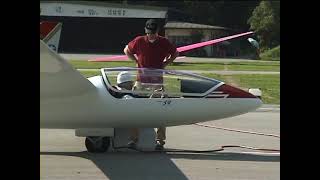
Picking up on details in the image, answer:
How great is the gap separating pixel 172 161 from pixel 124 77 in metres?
1.29

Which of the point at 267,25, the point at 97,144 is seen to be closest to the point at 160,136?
the point at 97,144

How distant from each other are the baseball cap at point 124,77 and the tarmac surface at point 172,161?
0.90m

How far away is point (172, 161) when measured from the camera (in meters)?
6.36

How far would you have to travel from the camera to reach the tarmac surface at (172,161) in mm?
5641

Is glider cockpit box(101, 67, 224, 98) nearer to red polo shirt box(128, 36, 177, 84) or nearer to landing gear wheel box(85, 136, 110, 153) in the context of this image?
red polo shirt box(128, 36, 177, 84)

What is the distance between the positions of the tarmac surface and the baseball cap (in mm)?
900

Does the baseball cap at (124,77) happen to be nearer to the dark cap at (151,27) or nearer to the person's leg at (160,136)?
the dark cap at (151,27)

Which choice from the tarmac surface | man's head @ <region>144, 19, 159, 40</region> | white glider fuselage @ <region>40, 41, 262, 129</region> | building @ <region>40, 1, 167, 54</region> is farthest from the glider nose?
building @ <region>40, 1, 167, 54</region>

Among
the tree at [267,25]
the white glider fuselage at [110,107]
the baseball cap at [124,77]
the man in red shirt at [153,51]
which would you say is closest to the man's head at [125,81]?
the baseball cap at [124,77]

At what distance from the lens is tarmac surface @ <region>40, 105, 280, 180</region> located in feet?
18.5

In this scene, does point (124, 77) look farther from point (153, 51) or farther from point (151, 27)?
point (151, 27)

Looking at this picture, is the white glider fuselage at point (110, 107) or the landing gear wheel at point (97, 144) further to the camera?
the landing gear wheel at point (97, 144)
